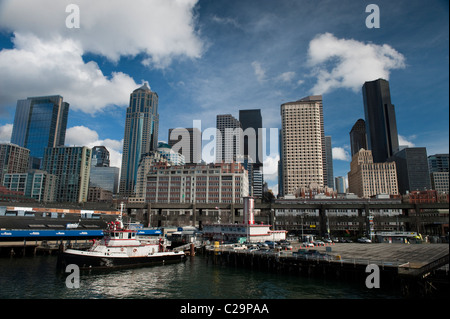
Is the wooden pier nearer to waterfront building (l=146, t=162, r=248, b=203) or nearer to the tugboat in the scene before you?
the tugboat

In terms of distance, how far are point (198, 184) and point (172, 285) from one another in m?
118

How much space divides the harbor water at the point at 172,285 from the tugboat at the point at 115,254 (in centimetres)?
176

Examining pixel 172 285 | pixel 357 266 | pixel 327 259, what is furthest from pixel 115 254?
pixel 357 266

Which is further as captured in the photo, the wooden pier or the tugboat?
the wooden pier

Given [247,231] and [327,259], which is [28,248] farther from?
[327,259]

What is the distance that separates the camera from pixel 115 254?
142 feet

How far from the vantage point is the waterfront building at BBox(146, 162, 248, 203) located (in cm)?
14712

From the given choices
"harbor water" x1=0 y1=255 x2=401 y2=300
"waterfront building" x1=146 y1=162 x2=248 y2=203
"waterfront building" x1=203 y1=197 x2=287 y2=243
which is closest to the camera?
"harbor water" x1=0 y1=255 x2=401 y2=300

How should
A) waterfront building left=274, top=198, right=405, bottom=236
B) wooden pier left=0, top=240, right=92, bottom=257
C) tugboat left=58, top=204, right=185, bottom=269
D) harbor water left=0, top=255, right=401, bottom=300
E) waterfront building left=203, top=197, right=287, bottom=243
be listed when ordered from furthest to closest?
waterfront building left=274, top=198, right=405, bottom=236, waterfront building left=203, top=197, right=287, bottom=243, wooden pier left=0, top=240, right=92, bottom=257, tugboat left=58, top=204, right=185, bottom=269, harbor water left=0, top=255, right=401, bottom=300

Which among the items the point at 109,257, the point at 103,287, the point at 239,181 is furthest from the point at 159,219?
the point at 103,287

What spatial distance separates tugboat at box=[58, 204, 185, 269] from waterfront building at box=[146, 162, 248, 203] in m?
98.1

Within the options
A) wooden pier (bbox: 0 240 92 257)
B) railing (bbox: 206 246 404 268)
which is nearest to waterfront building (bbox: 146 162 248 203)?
wooden pier (bbox: 0 240 92 257)

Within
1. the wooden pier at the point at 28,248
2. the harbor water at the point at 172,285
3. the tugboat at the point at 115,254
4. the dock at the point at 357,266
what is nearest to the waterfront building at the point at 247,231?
the dock at the point at 357,266
